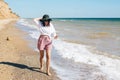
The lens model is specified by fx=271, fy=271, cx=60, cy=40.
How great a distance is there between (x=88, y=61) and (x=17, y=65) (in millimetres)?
2911

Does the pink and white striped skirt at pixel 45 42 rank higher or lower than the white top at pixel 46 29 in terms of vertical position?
lower

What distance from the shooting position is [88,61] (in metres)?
10.9

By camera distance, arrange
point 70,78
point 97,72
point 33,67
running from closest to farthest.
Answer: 1. point 70,78
2. point 97,72
3. point 33,67

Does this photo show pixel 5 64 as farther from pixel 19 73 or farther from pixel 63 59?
pixel 63 59

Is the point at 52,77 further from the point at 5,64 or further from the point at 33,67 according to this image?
the point at 5,64

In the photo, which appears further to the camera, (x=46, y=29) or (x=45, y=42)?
(x=45, y=42)

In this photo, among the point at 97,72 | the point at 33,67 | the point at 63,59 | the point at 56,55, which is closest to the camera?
the point at 97,72

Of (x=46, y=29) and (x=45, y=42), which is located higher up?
(x=46, y=29)

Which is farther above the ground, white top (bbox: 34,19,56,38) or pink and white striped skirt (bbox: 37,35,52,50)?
white top (bbox: 34,19,56,38)

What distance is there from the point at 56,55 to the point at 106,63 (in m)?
2.73

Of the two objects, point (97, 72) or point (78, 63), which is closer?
point (97, 72)

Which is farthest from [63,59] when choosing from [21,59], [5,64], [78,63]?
[5,64]

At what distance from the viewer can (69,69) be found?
9.36 meters

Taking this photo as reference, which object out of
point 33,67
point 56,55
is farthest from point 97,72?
point 56,55
